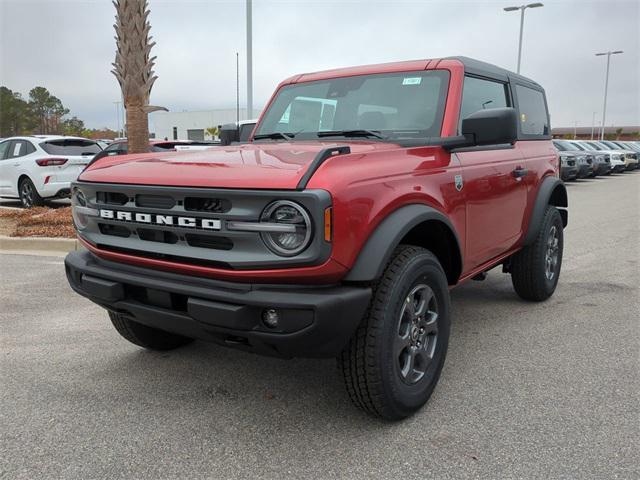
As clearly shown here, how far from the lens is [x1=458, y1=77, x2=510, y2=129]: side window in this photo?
12.0 ft

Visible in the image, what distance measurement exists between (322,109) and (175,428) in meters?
2.28

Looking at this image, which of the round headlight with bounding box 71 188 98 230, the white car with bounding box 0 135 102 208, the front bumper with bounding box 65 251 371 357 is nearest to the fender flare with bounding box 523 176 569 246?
the front bumper with bounding box 65 251 371 357

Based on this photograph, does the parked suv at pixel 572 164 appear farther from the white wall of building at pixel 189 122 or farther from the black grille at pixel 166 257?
the white wall of building at pixel 189 122

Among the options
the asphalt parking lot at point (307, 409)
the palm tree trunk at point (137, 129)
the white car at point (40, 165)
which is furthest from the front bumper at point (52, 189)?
the asphalt parking lot at point (307, 409)

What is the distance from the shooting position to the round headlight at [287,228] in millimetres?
2338

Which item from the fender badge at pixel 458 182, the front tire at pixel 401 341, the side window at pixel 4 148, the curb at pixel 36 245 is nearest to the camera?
the front tire at pixel 401 341

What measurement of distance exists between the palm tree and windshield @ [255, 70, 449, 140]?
5.49 m

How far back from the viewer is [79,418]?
2949mm

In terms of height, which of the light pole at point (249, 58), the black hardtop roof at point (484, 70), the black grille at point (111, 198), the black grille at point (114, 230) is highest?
the light pole at point (249, 58)

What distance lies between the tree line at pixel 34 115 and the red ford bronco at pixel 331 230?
61.7 meters

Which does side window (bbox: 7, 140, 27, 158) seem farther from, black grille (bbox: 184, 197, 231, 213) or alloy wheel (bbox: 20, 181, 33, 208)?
black grille (bbox: 184, 197, 231, 213)

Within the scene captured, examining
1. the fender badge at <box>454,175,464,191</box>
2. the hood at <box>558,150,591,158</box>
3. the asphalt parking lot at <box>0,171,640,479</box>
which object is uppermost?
the hood at <box>558,150,591,158</box>

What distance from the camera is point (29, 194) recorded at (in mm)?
11266

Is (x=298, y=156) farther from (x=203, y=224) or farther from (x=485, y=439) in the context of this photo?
(x=485, y=439)
